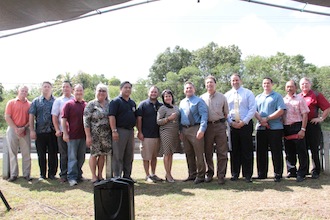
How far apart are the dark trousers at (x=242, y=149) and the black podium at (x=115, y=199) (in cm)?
333

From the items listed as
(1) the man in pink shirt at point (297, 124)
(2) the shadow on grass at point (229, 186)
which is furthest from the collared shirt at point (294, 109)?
(2) the shadow on grass at point (229, 186)

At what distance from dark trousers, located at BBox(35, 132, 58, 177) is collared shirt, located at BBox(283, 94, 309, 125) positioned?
4.29 metres

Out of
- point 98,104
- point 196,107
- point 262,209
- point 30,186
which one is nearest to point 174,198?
point 262,209

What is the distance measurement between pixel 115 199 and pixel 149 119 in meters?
3.18

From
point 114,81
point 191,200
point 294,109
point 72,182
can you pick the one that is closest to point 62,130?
point 72,182

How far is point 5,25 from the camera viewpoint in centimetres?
418

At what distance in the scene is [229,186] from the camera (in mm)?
5508

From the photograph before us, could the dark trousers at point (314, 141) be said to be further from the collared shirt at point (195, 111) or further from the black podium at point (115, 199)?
the black podium at point (115, 199)

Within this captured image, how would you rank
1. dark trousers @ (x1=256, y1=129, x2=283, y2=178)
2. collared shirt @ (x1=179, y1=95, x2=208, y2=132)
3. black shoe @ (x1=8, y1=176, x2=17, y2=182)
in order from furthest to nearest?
black shoe @ (x1=8, y1=176, x2=17, y2=182)
dark trousers @ (x1=256, y1=129, x2=283, y2=178)
collared shirt @ (x1=179, y1=95, x2=208, y2=132)

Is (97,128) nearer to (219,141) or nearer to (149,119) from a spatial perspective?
(149,119)

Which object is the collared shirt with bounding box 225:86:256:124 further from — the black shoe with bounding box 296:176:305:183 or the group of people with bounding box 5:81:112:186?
the group of people with bounding box 5:81:112:186

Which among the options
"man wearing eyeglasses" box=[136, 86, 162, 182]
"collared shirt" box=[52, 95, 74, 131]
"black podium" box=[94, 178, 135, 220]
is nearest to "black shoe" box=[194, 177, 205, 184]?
"man wearing eyeglasses" box=[136, 86, 162, 182]

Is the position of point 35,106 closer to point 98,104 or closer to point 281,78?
point 98,104

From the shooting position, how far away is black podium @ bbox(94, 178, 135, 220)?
9.38ft
